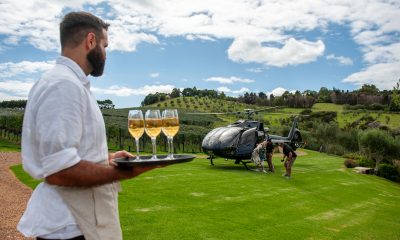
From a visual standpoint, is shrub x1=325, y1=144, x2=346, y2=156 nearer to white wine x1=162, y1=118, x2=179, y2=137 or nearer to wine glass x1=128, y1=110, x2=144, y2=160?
white wine x1=162, y1=118, x2=179, y2=137

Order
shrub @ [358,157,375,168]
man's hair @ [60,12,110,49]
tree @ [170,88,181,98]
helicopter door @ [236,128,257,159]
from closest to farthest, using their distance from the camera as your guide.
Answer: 1. man's hair @ [60,12,110,49]
2. helicopter door @ [236,128,257,159]
3. shrub @ [358,157,375,168]
4. tree @ [170,88,181,98]

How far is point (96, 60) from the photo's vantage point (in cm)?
258

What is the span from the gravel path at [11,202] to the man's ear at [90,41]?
7.48m

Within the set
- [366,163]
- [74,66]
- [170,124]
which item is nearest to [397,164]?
[366,163]

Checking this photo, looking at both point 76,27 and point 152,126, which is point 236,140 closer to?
point 152,126

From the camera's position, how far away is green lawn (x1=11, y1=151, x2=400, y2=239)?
943cm

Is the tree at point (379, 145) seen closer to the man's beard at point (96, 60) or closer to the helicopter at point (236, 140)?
the helicopter at point (236, 140)

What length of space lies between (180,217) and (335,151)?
169ft

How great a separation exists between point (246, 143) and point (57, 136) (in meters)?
20.2

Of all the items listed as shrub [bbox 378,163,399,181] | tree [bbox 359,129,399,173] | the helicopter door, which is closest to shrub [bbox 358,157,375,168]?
tree [bbox 359,129,399,173]

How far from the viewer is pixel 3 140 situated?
3628 centimetres

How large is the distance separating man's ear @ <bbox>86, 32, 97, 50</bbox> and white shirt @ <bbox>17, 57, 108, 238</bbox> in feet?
0.48

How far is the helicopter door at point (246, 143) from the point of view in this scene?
71.8 ft

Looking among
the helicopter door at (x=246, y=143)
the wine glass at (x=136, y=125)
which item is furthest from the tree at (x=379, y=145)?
the wine glass at (x=136, y=125)
